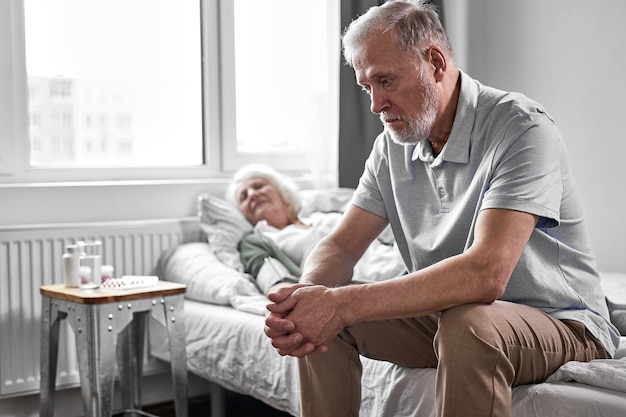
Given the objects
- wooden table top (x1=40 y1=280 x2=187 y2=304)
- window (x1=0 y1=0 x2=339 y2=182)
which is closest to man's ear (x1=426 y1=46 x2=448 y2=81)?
wooden table top (x1=40 y1=280 x2=187 y2=304)

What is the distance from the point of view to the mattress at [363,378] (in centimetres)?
147

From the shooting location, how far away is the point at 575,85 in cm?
318

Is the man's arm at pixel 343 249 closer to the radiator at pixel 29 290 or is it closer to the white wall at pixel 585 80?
the radiator at pixel 29 290

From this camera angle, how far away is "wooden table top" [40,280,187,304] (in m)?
2.28

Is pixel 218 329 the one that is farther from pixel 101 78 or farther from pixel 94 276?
pixel 101 78

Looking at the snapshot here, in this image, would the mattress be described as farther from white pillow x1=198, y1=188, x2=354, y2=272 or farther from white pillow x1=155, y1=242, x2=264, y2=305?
white pillow x1=198, y1=188, x2=354, y2=272

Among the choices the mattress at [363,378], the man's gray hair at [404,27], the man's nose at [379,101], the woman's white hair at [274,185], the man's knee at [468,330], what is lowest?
the mattress at [363,378]

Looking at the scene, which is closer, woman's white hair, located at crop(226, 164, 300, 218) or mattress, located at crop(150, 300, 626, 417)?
mattress, located at crop(150, 300, 626, 417)

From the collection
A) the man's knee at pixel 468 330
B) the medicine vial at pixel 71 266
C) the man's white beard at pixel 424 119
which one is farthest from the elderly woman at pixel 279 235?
the man's knee at pixel 468 330

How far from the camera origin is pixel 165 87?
10.5 feet

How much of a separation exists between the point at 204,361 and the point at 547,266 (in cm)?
128

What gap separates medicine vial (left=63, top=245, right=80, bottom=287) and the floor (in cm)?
73

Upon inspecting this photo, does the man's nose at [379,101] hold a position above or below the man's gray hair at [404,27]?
below

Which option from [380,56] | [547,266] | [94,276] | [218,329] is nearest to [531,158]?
[547,266]
